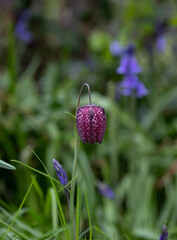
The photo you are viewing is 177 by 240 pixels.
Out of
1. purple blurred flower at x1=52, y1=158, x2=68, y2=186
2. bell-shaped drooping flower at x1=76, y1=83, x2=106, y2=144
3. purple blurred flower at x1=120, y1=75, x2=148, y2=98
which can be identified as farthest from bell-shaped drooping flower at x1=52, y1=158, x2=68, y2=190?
purple blurred flower at x1=120, y1=75, x2=148, y2=98

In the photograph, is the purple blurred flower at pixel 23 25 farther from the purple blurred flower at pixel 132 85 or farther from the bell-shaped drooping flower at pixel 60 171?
the bell-shaped drooping flower at pixel 60 171

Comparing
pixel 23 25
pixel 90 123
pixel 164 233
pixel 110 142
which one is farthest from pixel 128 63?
pixel 23 25

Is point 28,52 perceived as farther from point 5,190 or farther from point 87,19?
point 5,190

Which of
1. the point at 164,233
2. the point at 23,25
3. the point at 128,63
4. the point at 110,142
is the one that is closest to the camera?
the point at 164,233

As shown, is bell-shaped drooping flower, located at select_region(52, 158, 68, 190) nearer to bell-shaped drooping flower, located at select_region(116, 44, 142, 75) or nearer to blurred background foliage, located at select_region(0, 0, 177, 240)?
blurred background foliage, located at select_region(0, 0, 177, 240)

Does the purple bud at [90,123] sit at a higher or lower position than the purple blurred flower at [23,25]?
lower

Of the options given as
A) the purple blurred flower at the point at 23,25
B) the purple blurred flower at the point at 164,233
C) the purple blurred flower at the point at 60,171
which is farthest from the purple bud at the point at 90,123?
the purple blurred flower at the point at 23,25

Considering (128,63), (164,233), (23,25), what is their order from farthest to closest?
(23,25) → (128,63) → (164,233)

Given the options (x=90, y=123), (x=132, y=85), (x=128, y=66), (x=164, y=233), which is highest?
(x=128, y=66)

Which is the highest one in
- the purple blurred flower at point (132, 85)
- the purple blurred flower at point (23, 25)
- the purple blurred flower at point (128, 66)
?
the purple blurred flower at point (23, 25)

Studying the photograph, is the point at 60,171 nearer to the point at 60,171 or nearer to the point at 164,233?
the point at 60,171
